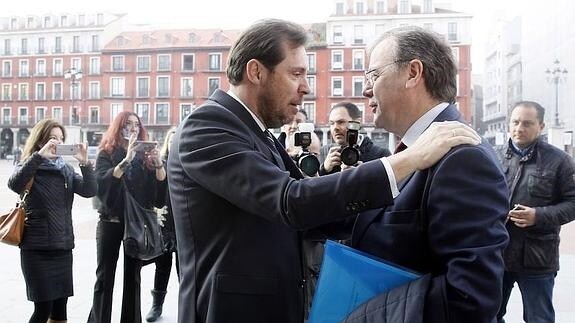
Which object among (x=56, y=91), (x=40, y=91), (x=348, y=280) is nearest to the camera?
(x=348, y=280)

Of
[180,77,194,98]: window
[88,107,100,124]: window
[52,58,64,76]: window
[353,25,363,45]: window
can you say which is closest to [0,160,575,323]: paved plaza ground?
[353,25,363,45]: window

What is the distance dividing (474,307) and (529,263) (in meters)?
2.62

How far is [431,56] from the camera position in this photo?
1.69 metres

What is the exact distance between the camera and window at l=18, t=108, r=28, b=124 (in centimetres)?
5594

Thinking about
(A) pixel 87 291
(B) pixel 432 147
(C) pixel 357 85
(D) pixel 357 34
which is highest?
(D) pixel 357 34

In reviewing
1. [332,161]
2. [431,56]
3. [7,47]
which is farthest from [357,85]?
[431,56]

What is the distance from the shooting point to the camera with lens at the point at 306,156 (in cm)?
321

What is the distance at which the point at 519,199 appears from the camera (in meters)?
3.89

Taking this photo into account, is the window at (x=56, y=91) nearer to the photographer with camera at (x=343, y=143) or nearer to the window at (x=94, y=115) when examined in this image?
the window at (x=94, y=115)

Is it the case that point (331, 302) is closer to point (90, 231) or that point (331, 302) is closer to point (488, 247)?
point (488, 247)

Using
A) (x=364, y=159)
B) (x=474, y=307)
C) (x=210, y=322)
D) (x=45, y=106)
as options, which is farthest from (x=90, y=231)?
(x=45, y=106)

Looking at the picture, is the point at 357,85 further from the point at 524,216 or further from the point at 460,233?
the point at 460,233

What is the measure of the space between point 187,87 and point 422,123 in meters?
49.8

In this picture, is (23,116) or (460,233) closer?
(460,233)
